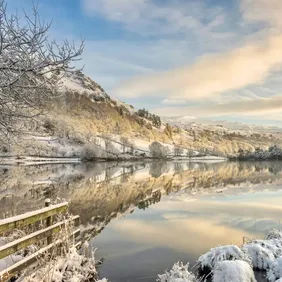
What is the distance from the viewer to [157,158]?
162750mm

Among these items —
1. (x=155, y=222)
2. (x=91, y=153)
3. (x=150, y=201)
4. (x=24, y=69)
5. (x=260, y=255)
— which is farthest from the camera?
(x=91, y=153)

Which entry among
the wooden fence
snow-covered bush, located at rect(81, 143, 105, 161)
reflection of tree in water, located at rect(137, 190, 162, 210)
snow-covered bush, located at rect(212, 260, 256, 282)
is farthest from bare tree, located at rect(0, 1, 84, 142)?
snow-covered bush, located at rect(81, 143, 105, 161)

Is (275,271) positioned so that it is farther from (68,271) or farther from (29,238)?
(29,238)

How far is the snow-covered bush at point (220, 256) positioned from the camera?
1098 cm

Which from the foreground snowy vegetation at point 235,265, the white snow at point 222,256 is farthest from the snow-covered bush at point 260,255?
the white snow at point 222,256

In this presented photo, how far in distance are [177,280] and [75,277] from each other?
250 cm

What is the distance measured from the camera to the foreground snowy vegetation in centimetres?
936

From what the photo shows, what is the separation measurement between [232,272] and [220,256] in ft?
6.27

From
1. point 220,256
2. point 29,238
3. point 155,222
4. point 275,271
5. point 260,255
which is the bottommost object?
point 155,222

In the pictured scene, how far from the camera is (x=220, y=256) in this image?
11.2m

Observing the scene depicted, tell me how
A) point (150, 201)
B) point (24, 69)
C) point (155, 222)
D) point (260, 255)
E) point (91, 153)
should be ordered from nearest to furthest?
point (24, 69), point (260, 255), point (155, 222), point (150, 201), point (91, 153)

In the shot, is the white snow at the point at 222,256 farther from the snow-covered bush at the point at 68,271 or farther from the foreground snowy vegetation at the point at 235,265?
the snow-covered bush at the point at 68,271

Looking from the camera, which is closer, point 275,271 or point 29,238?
point 29,238

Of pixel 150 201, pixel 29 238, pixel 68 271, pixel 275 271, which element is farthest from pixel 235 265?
pixel 150 201
